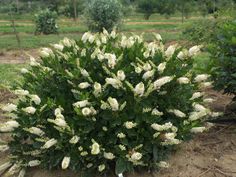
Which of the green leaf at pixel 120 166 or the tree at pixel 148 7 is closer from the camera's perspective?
the green leaf at pixel 120 166

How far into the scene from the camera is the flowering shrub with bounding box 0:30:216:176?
138 inches

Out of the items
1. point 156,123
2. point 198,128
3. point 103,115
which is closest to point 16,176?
point 103,115

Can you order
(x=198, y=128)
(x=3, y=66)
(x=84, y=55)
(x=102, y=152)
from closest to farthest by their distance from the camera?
(x=102, y=152)
(x=198, y=128)
(x=84, y=55)
(x=3, y=66)

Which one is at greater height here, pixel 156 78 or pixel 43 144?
pixel 156 78

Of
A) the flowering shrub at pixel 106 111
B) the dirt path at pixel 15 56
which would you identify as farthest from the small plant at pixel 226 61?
the dirt path at pixel 15 56

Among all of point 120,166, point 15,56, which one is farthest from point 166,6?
point 120,166

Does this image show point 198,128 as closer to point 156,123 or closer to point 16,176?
point 156,123

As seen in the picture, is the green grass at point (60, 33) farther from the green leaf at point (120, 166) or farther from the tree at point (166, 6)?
the green leaf at point (120, 166)

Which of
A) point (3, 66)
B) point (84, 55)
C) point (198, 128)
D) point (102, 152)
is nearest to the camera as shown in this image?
point (102, 152)

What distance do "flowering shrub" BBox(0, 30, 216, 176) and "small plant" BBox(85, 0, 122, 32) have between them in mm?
10254

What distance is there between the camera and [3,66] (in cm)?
922

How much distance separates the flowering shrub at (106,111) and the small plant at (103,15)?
10.3 meters

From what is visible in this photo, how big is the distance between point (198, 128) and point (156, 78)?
551mm

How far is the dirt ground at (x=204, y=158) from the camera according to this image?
12.5 feet
